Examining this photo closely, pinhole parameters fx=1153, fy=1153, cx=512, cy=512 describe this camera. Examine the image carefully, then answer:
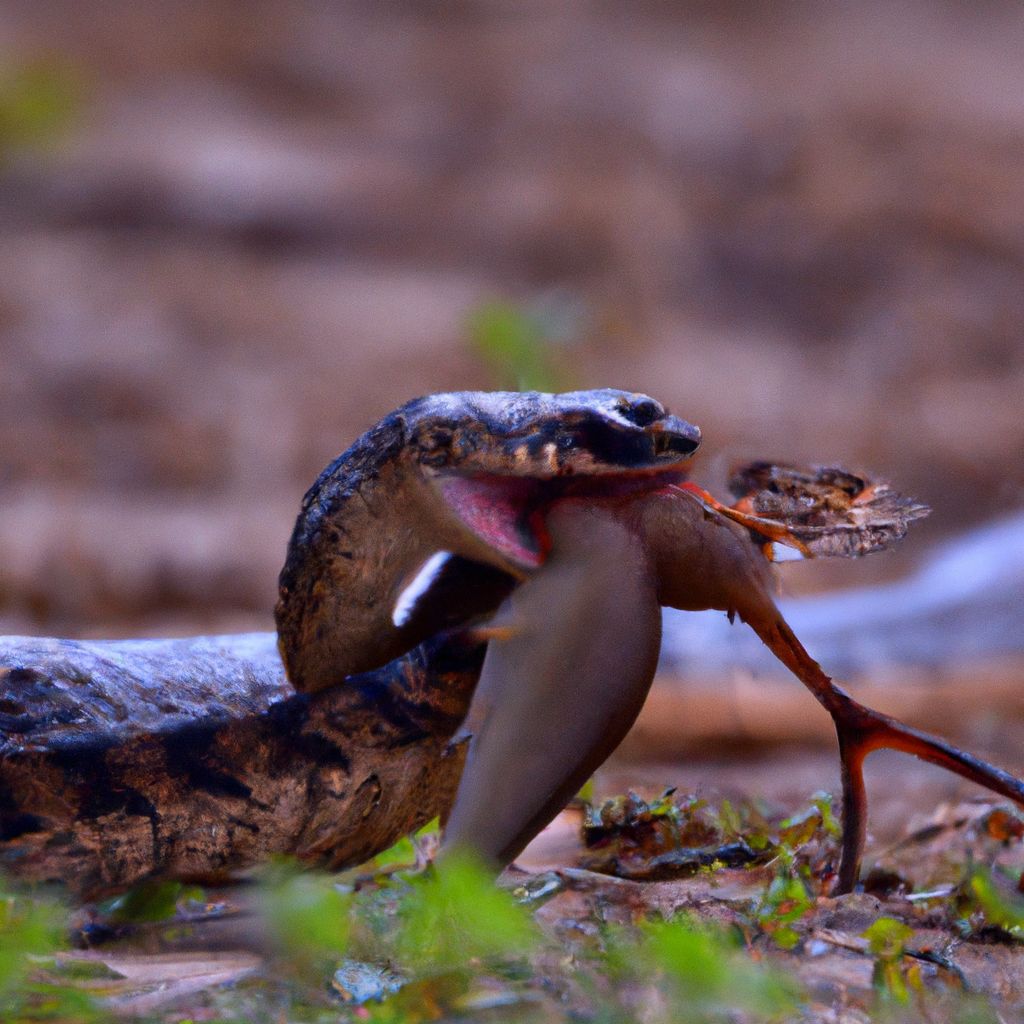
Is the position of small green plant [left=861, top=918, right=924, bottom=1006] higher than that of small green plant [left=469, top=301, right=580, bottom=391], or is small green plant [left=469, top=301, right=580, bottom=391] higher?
small green plant [left=469, top=301, right=580, bottom=391]

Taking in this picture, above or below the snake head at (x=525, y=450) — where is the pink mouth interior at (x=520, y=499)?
below

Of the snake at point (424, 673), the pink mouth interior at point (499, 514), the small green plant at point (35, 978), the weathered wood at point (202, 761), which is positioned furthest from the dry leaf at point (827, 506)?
the small green plant at point (35, 978)

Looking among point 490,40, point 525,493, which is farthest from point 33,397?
point 525,493

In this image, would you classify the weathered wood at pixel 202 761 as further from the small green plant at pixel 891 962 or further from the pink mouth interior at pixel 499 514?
the small green plant at pixel 891 962

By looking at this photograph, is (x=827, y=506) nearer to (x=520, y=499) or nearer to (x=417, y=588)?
(x=520, y=499)

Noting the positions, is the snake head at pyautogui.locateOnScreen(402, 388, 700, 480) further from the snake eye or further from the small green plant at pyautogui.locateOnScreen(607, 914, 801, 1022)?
the small green plant at pyautogui.locateOnScreen(607, 914, 801, 1022)

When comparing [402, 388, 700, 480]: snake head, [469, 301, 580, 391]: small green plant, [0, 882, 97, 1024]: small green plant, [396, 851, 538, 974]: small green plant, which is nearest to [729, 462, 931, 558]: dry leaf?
[402, 388, 700, 480]: snake head

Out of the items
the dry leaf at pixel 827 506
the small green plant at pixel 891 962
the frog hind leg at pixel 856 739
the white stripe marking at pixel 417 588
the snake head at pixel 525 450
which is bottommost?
the small green plant at pixel 891 962
